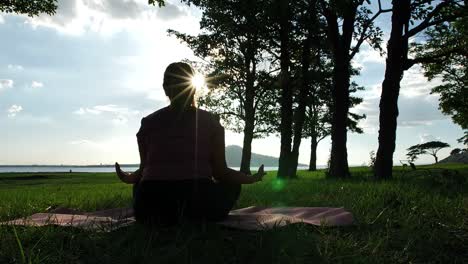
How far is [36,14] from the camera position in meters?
20.5

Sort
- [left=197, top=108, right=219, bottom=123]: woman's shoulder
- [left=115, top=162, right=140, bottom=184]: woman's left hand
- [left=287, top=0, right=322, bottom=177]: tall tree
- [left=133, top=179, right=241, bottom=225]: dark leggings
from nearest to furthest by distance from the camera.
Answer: [left=133, top=179, right=241, bottom=225]: dark leggings
[left=197, top=108, right=219, bottom=123]: woman's shoulder
[left=115, top=162, right=140, bottom=184]: woman's left hand
[left=287, top=0, right=322, bottom=177]: tall tree

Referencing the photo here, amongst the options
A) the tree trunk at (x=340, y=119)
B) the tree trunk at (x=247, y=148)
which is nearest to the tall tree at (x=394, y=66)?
the tree trunk at (x=340, y=119)

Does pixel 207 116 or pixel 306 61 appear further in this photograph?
pixel 306 61

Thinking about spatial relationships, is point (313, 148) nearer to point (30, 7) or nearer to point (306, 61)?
point (306, 61)

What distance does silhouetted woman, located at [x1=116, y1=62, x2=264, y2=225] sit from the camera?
15.9ft

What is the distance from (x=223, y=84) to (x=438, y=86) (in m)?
21.9

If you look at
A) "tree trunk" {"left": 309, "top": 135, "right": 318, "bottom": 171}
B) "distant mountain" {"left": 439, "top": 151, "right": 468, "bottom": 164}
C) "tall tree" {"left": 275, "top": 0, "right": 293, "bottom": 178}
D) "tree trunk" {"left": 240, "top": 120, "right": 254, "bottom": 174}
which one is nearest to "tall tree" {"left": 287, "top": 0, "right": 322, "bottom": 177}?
"tall tree" {"left": 275, "top": 0, "right": 293, "bottom": 178}

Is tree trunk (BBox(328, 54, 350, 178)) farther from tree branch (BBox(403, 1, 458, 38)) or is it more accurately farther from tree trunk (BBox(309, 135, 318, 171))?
tree trunk (BBox(309, 135, 318, 171))

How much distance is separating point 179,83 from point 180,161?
1006mm

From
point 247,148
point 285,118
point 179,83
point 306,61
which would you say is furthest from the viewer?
point 247,148

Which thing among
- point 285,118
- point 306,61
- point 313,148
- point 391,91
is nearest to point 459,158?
point 313,148

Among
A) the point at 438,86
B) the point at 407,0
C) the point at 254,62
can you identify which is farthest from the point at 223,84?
the point at 438,86

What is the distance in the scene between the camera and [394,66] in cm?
1327

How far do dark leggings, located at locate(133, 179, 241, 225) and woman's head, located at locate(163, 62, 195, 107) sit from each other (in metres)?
1.06
